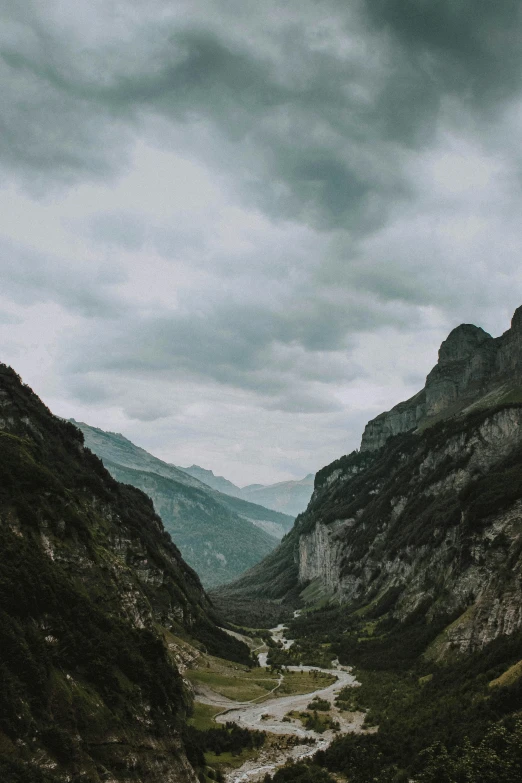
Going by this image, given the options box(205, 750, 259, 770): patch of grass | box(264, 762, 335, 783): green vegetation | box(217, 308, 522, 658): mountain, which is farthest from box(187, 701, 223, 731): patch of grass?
box(217, 308, 522, 658): mountain

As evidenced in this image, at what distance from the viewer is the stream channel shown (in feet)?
170

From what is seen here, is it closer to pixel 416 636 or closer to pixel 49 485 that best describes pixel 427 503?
pixel 416 636

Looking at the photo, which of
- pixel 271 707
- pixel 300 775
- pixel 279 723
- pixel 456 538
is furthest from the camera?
pixel 456 538

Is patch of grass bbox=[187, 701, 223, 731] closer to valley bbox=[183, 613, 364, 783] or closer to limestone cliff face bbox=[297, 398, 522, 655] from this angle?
valley bbox=[183, 613, 364, 783]

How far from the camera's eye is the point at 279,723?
67875 mm

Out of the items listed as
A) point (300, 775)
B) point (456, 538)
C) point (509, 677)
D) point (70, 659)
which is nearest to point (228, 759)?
point (300, 775)

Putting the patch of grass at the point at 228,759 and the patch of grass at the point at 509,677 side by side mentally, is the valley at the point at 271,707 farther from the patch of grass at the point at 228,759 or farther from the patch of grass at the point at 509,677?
the patch of grass at the point at 509,677

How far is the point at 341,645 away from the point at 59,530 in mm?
94792

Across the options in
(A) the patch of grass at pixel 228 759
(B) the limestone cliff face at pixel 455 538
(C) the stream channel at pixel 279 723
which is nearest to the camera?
(A) the patch of grass at pixel 228 759

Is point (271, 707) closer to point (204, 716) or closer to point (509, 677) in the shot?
point (204, 716)

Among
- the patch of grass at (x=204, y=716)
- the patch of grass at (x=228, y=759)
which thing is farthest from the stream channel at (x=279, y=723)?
the patch of grass at (x=204, y=716)

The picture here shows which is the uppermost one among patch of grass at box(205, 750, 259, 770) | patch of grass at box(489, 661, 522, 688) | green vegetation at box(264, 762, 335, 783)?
patch of grass at box(489, 661, 522, 688)

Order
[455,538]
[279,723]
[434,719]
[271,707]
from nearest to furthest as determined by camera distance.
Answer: [434,719]
[279,723]
[271,707]
[455,538]

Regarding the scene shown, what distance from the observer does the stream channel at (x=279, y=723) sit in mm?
51781
